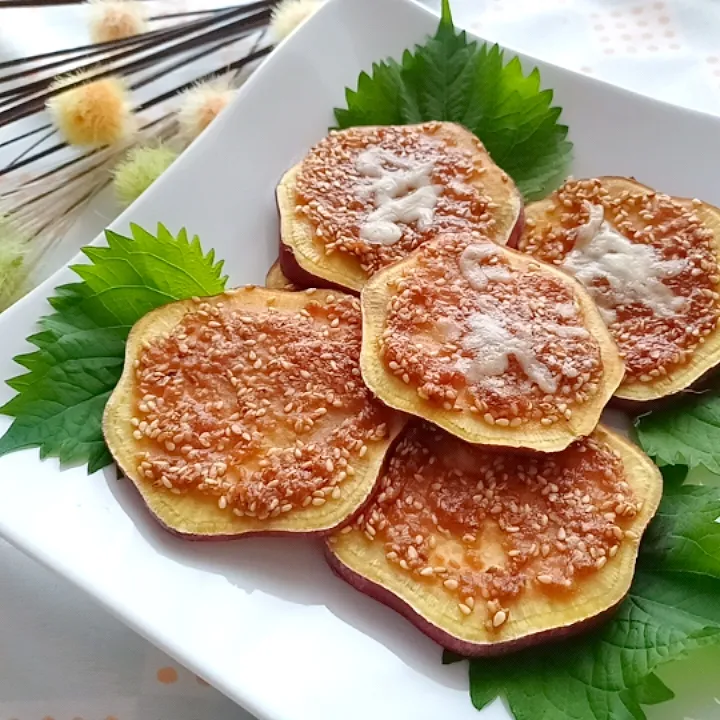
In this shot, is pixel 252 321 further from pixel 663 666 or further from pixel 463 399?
pixel 663 666

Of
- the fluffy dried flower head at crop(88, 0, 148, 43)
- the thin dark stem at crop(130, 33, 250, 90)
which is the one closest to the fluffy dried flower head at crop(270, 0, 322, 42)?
the thin dark stem at crop(130, 33, 250, 90)

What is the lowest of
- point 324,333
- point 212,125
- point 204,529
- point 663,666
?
point 663,666

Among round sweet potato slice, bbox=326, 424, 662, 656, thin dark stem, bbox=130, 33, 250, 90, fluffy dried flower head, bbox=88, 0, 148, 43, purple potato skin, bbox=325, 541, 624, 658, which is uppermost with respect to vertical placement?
fluffy dried flower head, bbox=88, 0, 148, 43

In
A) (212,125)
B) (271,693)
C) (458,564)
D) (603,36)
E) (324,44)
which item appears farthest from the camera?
(603,36)

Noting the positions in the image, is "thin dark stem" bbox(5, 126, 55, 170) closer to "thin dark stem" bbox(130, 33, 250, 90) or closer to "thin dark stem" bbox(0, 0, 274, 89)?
"thin dark stem" bbox(0, 0, 274, 89)

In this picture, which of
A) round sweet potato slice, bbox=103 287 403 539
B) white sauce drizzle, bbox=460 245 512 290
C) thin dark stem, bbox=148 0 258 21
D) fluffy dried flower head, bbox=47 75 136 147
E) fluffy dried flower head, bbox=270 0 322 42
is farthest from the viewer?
thin dark stem, bbox=148 0 258 21

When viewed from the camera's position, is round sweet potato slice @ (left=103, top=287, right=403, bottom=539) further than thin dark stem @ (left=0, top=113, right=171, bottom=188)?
No

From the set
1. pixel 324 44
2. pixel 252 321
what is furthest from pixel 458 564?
pixel 324 44

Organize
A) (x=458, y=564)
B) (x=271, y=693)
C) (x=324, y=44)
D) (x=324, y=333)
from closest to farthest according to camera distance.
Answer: (x=271, y=693)
(x=458, y=564)
(x=324, y=333)
(x=324, y=44)

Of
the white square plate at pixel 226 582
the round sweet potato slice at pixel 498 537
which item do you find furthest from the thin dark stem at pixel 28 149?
the round sweet potato slice at pixel 498 537
